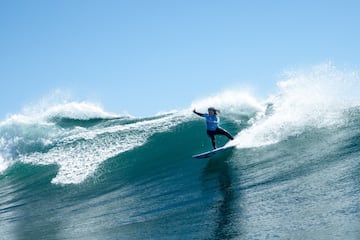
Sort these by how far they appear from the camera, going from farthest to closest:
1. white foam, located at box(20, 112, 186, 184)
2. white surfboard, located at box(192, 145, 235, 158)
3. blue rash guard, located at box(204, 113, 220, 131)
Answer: white foam, located at box(20, 112, 186, 184) → blue rash guard, located at box(204, 113, 220, 131) → white surfboard, located at box(192, 145, 235, 158)

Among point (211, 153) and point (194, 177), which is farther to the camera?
point (211, 153)

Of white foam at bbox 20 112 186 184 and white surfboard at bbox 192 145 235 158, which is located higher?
white foam at bbox 20 112 186 184

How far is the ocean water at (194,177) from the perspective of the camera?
21.4ft

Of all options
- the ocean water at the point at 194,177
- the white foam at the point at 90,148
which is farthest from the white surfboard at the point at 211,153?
the white foam at the point at 90,148

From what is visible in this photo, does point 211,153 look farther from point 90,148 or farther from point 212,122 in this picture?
point 90,148

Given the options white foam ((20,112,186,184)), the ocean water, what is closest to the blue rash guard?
the ocean water

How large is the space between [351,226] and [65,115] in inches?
791

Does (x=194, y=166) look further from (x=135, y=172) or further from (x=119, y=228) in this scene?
(x=119, y=228)

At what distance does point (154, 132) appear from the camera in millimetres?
A: 16766

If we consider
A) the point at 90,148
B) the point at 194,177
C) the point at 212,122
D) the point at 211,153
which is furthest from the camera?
the point at 90,148

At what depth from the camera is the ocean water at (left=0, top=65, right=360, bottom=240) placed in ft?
21.4

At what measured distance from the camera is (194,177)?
1070 cm

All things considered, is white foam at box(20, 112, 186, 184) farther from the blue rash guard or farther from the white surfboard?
the white surfboard

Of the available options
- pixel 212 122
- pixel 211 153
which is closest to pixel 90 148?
pixel 212 122
